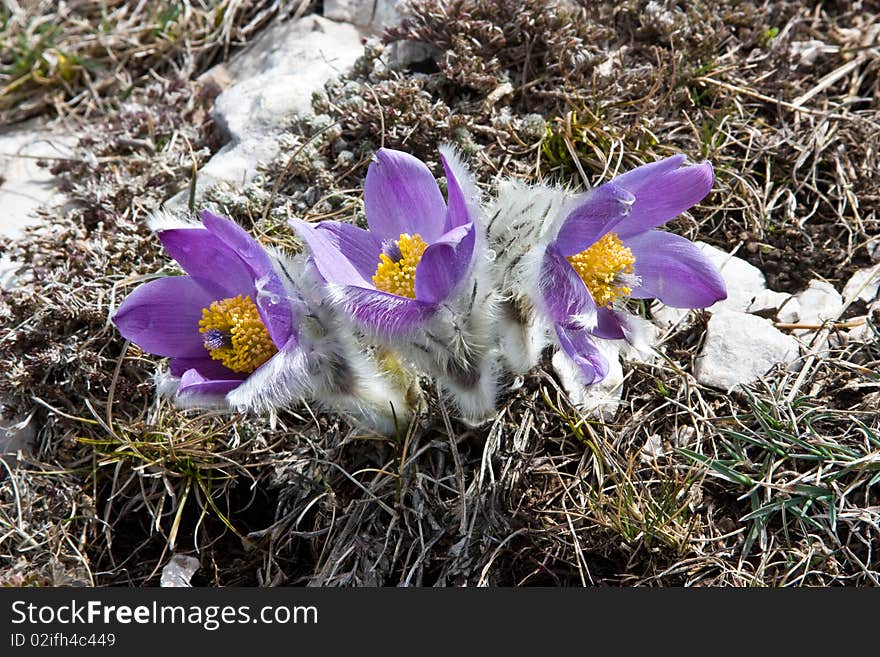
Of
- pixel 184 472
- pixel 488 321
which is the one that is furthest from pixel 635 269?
pixel 184 472

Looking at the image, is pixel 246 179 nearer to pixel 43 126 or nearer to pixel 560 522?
pixel 43 126

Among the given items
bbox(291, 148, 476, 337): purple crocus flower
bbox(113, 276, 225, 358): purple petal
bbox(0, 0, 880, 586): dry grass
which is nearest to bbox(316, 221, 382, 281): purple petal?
bbox(291, 148, 476, 337): purple crocus flower

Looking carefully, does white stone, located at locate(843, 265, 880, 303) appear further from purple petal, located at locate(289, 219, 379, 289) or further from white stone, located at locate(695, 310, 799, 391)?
purple petal, located at locate(289, 219, 379, 289)

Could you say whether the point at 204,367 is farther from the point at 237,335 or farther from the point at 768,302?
the point at 768,302

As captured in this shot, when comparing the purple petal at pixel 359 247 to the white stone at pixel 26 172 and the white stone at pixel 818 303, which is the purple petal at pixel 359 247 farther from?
the white stone at pixel 26 172

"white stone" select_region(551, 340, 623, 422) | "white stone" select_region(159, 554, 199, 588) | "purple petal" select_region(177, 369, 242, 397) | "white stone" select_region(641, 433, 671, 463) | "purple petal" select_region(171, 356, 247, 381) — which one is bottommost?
"white stone" select_region(159, 554, 199, 588)

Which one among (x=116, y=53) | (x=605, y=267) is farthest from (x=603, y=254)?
(x=116, y=53)
